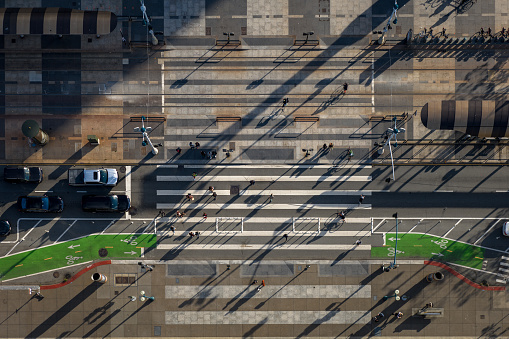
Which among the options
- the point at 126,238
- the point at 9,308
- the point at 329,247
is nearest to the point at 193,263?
the point at 126,238

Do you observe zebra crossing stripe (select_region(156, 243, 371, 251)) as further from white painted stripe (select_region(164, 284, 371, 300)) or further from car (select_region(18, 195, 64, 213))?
car (select_region(18, 195, 64, 213))

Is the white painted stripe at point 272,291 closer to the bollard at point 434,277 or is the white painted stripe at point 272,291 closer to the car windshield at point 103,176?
the bollard at point 434,277

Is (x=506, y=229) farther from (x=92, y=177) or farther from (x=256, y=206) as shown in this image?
(x=92, y=177)

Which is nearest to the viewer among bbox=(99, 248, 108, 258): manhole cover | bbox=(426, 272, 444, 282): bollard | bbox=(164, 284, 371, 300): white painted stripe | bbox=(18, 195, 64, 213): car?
bbox=(426, 272, 444, 282): bollard

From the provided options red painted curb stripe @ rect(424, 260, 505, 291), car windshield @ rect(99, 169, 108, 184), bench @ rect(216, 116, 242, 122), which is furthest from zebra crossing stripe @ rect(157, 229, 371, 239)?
bench @ rect(216, 116, 242, 122)

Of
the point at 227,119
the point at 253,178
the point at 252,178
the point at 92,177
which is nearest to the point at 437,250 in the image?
the point at 253,178

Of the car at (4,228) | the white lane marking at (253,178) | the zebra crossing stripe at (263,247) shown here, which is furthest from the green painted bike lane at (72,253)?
the white lane marking at (253,178)
